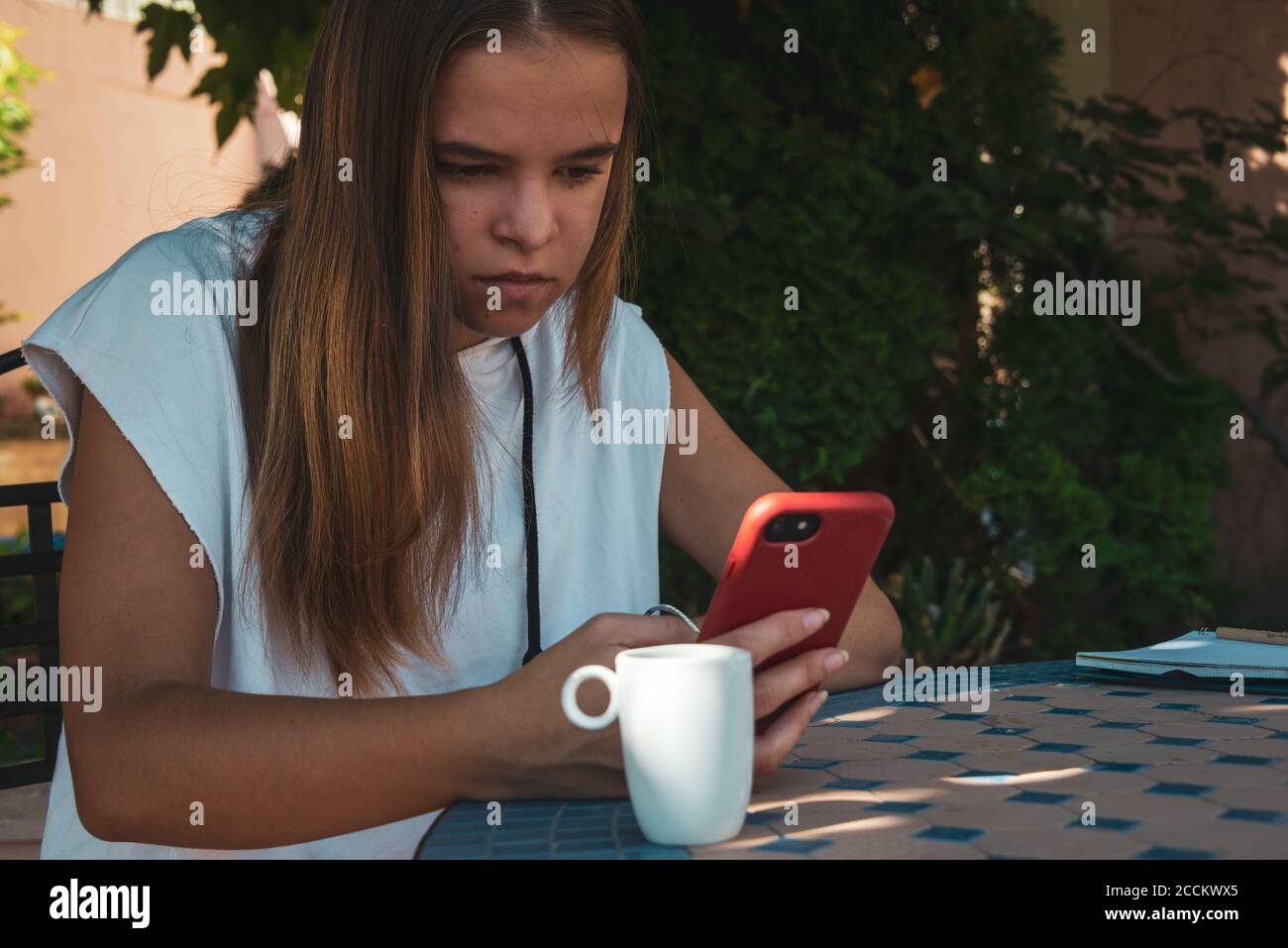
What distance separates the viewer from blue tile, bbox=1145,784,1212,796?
125cm

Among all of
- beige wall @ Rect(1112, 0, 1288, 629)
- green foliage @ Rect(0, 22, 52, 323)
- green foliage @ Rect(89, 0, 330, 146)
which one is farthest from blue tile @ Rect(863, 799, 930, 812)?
green foliage @ Rect(0, 22, 52, 323)

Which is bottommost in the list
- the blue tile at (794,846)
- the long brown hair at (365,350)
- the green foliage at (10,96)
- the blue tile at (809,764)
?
the blue tile at (794,846)

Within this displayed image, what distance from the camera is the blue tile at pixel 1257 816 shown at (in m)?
1.17

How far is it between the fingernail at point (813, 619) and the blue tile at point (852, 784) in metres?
0.15

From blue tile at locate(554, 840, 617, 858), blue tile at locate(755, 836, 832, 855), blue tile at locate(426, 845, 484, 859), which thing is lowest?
blue tile at locate(554, 840, 617, 858)

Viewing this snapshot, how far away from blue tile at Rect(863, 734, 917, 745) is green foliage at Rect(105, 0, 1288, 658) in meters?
2.25

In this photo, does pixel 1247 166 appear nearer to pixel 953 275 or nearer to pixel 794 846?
pixel 953 275

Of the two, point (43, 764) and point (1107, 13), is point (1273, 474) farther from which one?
point (43, 764)

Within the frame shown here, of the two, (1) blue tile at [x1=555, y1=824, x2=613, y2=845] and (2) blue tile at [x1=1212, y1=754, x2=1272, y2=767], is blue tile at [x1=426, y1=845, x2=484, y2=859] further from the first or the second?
(2) blue tile at [x1=1212, y1=754, x2=1272, y2=767]

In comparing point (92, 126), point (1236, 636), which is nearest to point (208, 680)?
point (1236, 636)

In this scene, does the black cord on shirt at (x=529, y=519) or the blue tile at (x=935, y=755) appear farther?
the black cord on shirt at (x=529, y=519)

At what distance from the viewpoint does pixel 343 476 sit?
1.57 metres

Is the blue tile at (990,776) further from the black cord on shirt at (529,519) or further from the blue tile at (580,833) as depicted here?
the black cord on shirt at (529,519)

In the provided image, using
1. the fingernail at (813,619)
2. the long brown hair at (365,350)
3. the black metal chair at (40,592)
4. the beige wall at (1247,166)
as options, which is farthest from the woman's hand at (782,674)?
the beige wall at (1247,166)
